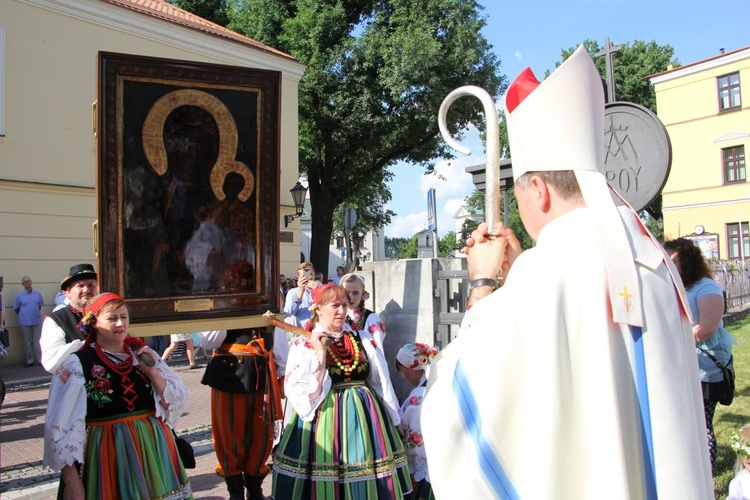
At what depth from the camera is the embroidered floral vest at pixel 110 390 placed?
3328 millimetres

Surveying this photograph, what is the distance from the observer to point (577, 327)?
4.66ft

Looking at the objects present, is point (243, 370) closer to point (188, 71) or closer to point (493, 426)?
point (188, 71)

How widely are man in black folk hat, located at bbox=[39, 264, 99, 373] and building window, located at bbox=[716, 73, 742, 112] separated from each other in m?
30.5

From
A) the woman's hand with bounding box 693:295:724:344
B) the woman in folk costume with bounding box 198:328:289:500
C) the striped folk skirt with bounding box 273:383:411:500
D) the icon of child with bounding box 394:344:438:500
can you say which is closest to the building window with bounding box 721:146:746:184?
the woman's hand with bounding box 693:295:724:344

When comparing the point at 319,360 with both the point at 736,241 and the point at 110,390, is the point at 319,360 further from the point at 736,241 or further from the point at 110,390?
the point at 736,241

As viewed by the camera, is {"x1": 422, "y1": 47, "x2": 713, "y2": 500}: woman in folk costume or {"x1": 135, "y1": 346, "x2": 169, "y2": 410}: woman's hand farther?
{"x1": 135, "y1": 346, "x2": 169, "y2": 410}: woman's hand

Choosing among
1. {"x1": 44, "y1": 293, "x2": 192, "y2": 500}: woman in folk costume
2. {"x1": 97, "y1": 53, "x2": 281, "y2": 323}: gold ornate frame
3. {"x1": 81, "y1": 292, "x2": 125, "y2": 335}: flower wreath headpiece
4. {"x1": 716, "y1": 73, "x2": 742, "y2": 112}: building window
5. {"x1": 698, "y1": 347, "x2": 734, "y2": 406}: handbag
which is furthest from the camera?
{"x1": 716, "y1": 73, "x2": 742, "y2": 112}: building window

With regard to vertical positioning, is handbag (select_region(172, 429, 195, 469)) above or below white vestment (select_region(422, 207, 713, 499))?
below

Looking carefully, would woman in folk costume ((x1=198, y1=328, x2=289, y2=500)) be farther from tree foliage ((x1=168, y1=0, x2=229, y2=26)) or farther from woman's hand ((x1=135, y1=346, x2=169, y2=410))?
tree foliage ((x1=168, y1=0, x2=229, y2=26))

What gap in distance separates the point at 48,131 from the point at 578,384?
13327mm

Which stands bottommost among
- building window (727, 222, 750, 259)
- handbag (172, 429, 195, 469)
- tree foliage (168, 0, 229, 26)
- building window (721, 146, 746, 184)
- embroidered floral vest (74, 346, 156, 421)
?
handbag (172, 429, 195, 469)

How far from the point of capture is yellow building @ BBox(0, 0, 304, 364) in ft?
38.7

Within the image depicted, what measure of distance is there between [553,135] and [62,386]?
2849 millimetres

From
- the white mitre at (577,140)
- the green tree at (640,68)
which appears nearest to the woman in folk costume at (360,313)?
the white mitre at (577,140)
